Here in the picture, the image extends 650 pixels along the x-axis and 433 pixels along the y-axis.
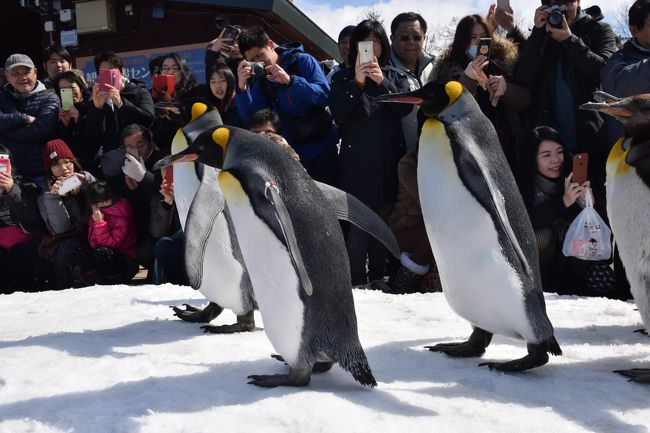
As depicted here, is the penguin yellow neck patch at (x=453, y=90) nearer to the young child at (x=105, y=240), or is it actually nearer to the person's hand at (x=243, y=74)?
the person's hand at (x=243, y=74)

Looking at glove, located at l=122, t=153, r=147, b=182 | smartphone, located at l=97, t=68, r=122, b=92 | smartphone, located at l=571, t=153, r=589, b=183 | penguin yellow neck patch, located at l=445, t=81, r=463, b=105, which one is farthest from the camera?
smartphone, located at l=97, t=68, r=122, b=92

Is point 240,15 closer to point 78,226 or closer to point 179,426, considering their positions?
point 78,226

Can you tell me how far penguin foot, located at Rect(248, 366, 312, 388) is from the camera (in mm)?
1870

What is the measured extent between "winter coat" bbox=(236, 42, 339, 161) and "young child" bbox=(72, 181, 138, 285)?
3.24 ft

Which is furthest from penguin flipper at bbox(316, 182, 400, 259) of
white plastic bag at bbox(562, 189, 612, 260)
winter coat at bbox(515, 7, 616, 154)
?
winter coat at bbox(515, 7, 616, 154)

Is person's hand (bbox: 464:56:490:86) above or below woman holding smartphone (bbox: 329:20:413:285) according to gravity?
above

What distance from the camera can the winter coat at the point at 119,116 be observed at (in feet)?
14.9

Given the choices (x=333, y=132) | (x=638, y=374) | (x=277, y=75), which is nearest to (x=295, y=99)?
(x=277, y=75)

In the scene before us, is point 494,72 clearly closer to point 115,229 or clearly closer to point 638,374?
point 638,374

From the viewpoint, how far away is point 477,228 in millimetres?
2115

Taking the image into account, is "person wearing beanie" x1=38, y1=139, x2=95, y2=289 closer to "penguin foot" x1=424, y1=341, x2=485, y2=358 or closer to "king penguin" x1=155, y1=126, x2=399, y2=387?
"king penguin" x1=155, y1=126, x2=399, y2=387

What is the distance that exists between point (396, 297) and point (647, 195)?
4.70 feet

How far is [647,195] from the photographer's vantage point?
2.06 meters

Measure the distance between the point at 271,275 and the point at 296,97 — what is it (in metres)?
2.17
